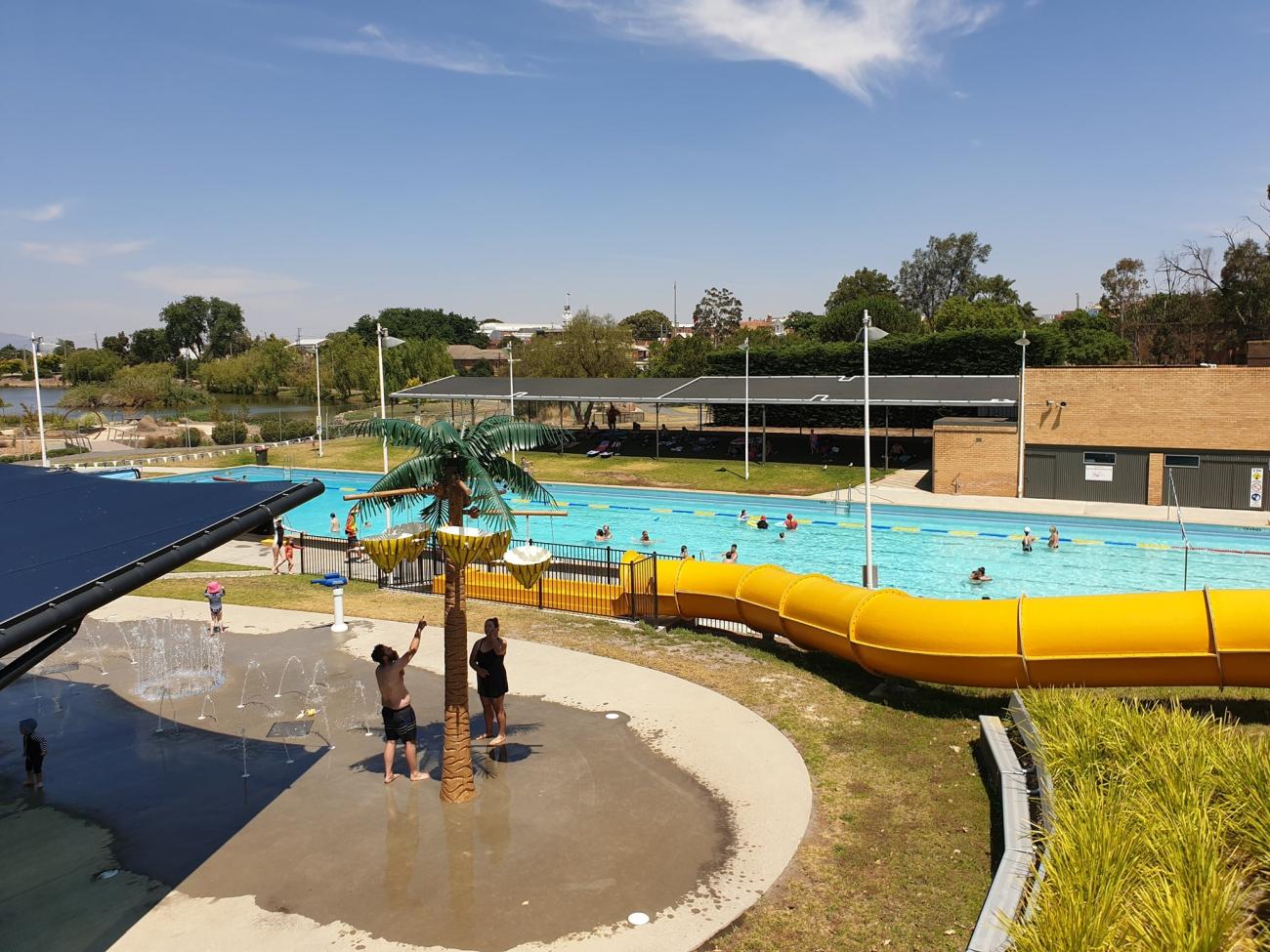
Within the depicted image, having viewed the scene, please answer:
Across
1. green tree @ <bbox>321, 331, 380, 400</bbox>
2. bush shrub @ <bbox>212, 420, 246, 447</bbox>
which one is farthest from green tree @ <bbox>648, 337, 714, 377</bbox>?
bush shrub @ <bbox>212, 420, 246, 447</bbox>

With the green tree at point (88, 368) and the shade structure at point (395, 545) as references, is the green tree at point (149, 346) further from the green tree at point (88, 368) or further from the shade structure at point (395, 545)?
the shade structure at point (395, 545)

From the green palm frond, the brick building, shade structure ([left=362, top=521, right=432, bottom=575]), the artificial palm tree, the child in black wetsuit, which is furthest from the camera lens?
the brick building

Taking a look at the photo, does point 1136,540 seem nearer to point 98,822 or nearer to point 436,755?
point 436,755

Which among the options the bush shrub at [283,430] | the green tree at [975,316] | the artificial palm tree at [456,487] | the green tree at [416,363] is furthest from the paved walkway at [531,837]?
the green tree at [416,363]

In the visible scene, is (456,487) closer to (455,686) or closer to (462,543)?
(462,543)

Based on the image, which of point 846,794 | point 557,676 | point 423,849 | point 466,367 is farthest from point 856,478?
point 466,367

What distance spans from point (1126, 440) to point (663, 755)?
2977 cm

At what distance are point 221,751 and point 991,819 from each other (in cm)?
993

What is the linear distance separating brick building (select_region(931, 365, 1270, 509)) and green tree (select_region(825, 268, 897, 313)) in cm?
8099

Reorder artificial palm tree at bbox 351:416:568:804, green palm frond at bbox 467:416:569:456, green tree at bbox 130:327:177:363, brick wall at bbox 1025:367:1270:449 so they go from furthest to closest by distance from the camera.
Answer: green tree at bbox 130:327:177:363
brick wall at bbox 1025:367:1270:449
green palm frond at bbox 467:416:569:456
artificial palm tree at bbox 351:416:568:804

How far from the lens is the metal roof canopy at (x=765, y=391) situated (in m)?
42.4

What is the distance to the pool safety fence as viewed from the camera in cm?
1892

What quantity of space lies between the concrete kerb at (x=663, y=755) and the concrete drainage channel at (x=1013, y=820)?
85.6 inches

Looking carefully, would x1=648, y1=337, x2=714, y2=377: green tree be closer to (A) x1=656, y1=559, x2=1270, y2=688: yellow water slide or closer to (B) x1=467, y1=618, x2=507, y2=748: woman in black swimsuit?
(A) x1=656, y1=559, x2=1270, y2=688: yellow water slide
